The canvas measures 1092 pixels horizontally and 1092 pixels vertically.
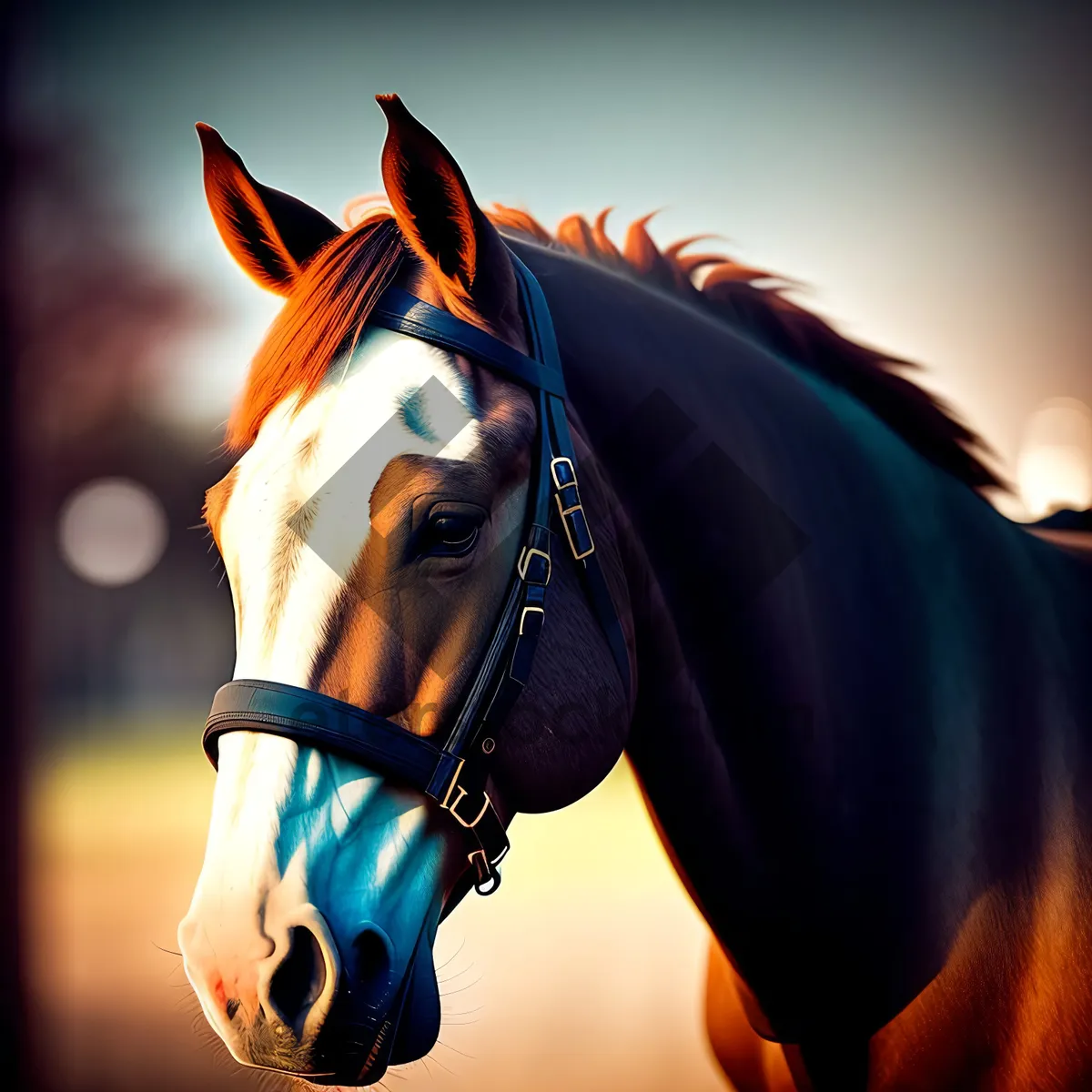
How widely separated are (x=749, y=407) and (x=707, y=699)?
1.20ft

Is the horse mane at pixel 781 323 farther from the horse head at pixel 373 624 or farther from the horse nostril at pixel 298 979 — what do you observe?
the horse nostril at pixel 298 979

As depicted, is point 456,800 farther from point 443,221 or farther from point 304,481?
point 443,221

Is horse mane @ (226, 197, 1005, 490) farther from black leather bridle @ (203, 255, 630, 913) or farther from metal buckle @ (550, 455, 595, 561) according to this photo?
metal buckle @ (550, 455, 595, 561)

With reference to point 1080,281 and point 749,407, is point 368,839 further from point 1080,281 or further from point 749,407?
point 1080,281

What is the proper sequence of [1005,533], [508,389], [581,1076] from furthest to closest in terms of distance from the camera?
[581,1076] < [1005,533] < [508,389]

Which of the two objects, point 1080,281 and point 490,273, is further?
point 1080,281

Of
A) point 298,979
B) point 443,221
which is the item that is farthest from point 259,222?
point 298,979

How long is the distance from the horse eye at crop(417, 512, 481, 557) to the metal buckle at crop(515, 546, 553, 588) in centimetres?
6

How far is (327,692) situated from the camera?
66cm

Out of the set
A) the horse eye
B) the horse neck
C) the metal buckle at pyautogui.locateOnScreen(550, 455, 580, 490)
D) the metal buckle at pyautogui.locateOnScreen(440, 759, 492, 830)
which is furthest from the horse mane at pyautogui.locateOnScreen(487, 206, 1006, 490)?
the metal buckle at pyautogui.locateOnScreen(440, 759, 492, 830)

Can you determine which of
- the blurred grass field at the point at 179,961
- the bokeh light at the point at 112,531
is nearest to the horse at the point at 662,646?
the blurred grass field at the point at 179,961

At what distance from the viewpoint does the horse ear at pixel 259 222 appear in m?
0.85

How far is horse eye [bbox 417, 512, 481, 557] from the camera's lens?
70 cm

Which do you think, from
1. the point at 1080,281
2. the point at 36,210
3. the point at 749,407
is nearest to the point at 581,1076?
the point at 749,407
